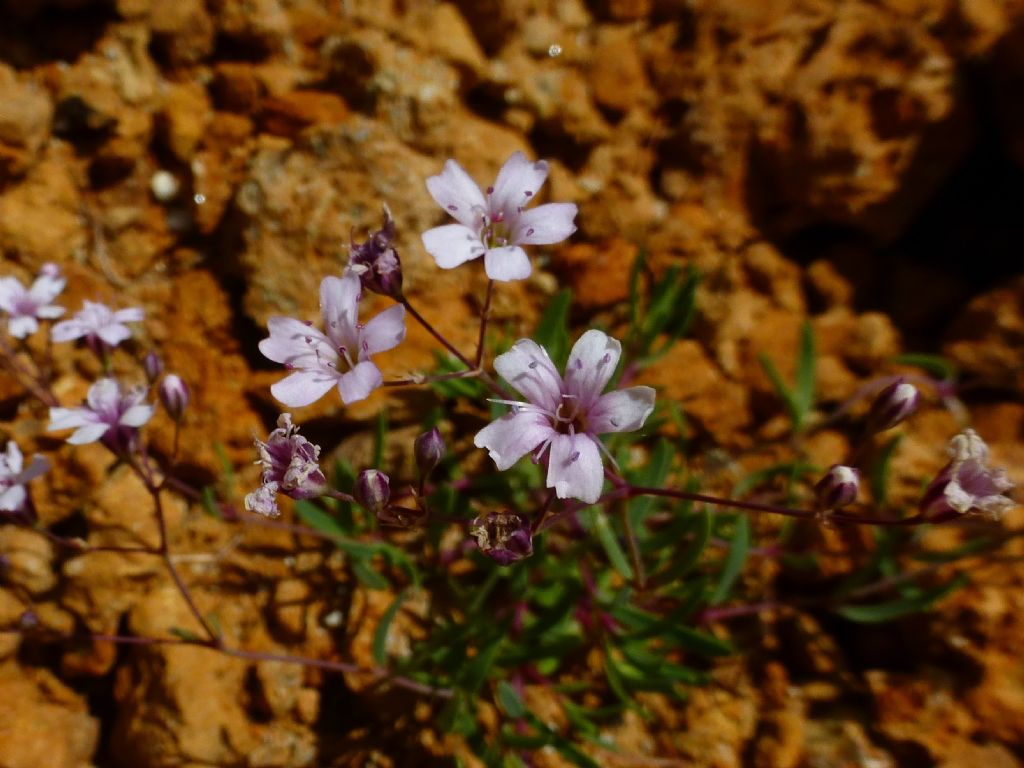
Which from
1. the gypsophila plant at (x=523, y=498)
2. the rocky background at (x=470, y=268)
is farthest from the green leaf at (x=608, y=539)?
the rocky background at (x=470, y=268)

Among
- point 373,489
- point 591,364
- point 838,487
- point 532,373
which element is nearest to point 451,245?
point 532,373

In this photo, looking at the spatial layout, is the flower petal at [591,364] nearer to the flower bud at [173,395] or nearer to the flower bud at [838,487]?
the flower bud at [838,487]

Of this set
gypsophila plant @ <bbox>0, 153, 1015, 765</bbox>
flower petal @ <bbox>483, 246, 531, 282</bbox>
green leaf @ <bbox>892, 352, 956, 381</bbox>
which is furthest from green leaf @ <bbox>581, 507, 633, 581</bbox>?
green leaf @ <bbox>892, 352, 956, 381</bbox>

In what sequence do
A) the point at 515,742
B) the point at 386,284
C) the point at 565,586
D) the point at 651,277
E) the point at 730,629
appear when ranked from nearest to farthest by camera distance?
the point at 386,284 → the point at 515,742 → the point at 565,586 → the point at 730,629 → the point at 651,277

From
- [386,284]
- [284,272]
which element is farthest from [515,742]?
[284,272]

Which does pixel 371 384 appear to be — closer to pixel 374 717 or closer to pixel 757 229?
pixel 374 717

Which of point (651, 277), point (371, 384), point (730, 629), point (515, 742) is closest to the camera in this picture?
point (371, 384)
